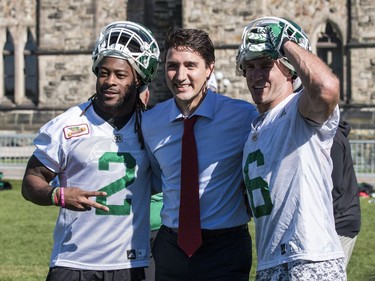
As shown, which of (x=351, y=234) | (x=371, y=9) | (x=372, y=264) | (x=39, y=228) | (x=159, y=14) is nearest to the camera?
(x=351, y=234)

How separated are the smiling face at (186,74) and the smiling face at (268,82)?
38 centimetres

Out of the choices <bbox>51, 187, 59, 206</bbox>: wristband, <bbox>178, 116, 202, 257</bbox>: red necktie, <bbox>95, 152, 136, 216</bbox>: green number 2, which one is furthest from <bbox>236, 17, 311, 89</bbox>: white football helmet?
<bbox>51, 187, 59, 206</bbox>: wristband

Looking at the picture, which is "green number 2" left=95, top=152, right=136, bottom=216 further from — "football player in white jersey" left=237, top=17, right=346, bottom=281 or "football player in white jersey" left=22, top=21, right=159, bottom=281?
"football player in white jersey" left=237, top=17, right=346, bottom=281

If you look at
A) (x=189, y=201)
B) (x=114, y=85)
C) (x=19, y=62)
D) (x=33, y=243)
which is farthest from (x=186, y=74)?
(x=19, y=62)

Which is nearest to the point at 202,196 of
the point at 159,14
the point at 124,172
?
the point at 124,172

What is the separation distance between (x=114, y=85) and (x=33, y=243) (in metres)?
7.26

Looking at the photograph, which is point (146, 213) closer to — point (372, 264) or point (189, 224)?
point (189, 224)

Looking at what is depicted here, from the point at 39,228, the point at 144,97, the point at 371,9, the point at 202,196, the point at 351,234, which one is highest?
the point at 371,9

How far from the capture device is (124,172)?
4684mm

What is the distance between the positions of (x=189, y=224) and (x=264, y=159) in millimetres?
567

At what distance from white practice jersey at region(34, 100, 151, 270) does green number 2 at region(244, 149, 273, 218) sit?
2.44 feet

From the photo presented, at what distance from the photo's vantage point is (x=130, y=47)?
4.81 m

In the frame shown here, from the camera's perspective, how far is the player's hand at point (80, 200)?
437 cm

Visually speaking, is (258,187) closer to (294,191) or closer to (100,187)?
(294,191)
